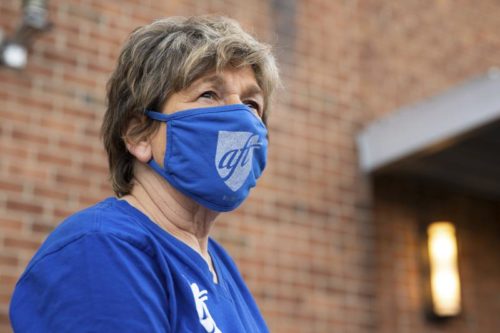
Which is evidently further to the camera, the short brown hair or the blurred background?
the blurred background

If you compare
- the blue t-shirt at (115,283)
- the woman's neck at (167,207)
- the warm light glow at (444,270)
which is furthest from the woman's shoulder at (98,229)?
the warm light glow at (444,270)

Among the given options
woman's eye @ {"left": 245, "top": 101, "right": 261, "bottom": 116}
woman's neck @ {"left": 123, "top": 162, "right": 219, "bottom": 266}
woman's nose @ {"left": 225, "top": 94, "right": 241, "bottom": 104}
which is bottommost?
woman's neck @ {"left": 123, "top": 162, "right": 219, "bottom": 266}

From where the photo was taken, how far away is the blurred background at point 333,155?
412 centimetres

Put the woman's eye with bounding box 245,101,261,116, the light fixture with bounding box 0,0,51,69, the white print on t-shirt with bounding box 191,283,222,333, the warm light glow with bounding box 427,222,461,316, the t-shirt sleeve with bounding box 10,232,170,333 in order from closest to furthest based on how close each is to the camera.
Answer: the t-shirt sleeve with bounding box 10,232,170,333, the white print on t-shirt with bounding box 191,283,222,333, the woman's eye with bounding box 245,101,261,116, the light fixture with bounding box 0,0,51,69, the warm light glow with bounding box 427,222,461,316

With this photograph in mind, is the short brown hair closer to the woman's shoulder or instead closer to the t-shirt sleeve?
the woman's shoulder

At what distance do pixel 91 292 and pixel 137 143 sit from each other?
515 mm

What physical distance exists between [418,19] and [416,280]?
6.55 feet

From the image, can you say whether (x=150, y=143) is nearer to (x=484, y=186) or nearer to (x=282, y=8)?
(x=282, y=8)

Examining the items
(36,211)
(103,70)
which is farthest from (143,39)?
(103,70)

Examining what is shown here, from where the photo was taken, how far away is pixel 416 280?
558 centimetres

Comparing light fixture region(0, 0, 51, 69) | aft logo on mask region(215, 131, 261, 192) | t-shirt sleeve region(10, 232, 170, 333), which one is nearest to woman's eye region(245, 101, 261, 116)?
aft logo on mask region(215, 131, 261, 192)

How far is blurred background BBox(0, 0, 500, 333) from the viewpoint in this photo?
412cm

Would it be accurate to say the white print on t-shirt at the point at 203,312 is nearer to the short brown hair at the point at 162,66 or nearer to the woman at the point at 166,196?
the woman at the point at 166,196

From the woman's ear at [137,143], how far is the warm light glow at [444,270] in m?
3.95
